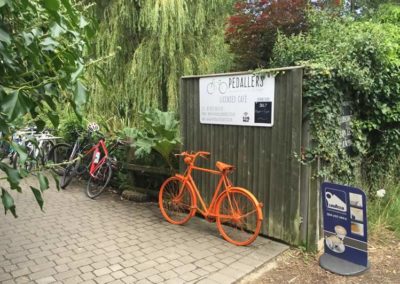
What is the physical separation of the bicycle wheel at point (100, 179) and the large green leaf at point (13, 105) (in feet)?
16.0

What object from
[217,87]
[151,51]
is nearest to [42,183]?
[217,87]

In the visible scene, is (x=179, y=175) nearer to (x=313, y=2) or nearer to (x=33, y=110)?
(x=33, y=110)

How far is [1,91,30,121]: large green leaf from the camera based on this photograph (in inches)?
58.9

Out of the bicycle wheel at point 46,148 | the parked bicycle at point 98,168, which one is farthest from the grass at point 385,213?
the bicycle wheel at point 46,148

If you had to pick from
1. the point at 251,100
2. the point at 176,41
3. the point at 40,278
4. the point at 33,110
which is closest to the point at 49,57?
the point at 33,110

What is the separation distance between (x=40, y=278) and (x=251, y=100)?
2.86m

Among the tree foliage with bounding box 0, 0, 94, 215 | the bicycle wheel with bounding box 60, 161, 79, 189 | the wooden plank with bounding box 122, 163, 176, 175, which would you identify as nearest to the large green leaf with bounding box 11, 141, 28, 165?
the tree foliage with bounding box 0, 0, 94, 215

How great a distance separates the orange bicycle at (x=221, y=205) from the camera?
14.8 ft

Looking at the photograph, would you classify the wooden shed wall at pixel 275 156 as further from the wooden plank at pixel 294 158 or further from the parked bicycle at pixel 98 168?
the parked bicycle at pixel 98 168

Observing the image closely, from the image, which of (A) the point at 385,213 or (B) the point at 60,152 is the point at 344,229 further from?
(B) the point at 60,152

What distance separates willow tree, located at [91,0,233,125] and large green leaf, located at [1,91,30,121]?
6.81 metres

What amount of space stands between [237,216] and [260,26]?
15.1 ft

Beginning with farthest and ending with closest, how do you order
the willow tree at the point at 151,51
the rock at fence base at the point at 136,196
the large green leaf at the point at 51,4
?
the willow tree at the point at 151,51
the rock at fence base at the point at 136,196
the large green leaf at the point at 51,4

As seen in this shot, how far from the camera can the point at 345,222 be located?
12.9 ft
